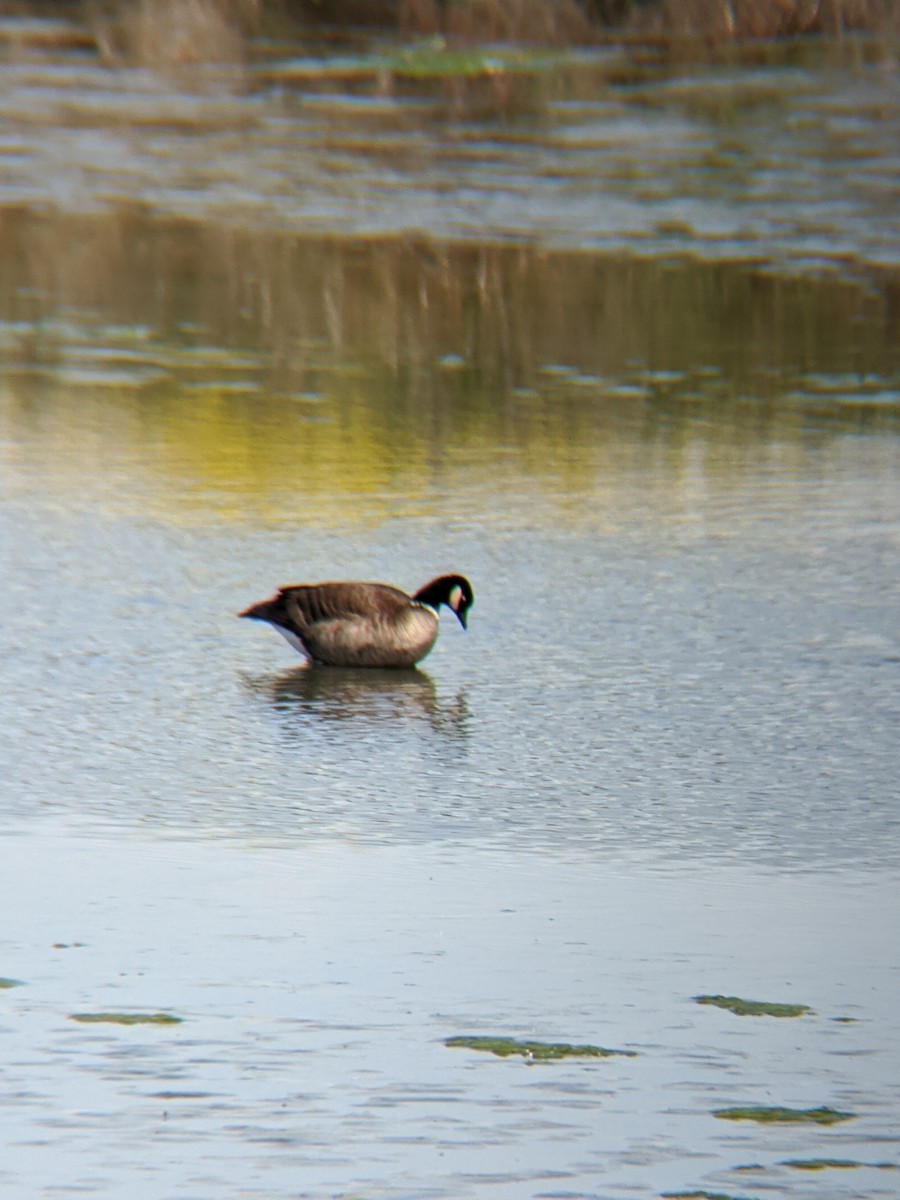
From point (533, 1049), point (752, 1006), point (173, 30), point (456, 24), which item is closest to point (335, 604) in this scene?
point (752, 1006)

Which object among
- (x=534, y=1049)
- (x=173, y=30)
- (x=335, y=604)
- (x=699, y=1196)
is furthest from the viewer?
(x=173, y=30)

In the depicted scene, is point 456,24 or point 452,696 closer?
point 452,696

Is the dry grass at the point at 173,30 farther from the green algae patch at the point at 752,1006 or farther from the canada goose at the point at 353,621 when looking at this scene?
the green algae patch at the point at 752,1006

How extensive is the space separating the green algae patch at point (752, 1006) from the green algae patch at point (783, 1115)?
1.74ft

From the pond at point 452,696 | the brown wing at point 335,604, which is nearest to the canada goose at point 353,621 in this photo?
the brown wing at point 335,604

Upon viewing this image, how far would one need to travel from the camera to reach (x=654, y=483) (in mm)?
12281

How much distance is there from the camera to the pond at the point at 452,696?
525 centimetres

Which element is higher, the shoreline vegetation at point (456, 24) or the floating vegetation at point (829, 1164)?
the shoreline vegetation at point (456, 24)

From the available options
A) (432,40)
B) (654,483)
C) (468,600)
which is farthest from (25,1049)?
(432,40)

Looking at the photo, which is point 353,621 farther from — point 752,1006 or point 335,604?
point 752,1006

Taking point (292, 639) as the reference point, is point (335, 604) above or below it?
above

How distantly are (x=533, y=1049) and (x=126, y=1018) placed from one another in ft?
3.00

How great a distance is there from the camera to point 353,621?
30.0ft

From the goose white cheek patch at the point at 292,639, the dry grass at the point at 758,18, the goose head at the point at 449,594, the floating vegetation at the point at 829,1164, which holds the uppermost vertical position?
the dry grass at the point at 758,18
